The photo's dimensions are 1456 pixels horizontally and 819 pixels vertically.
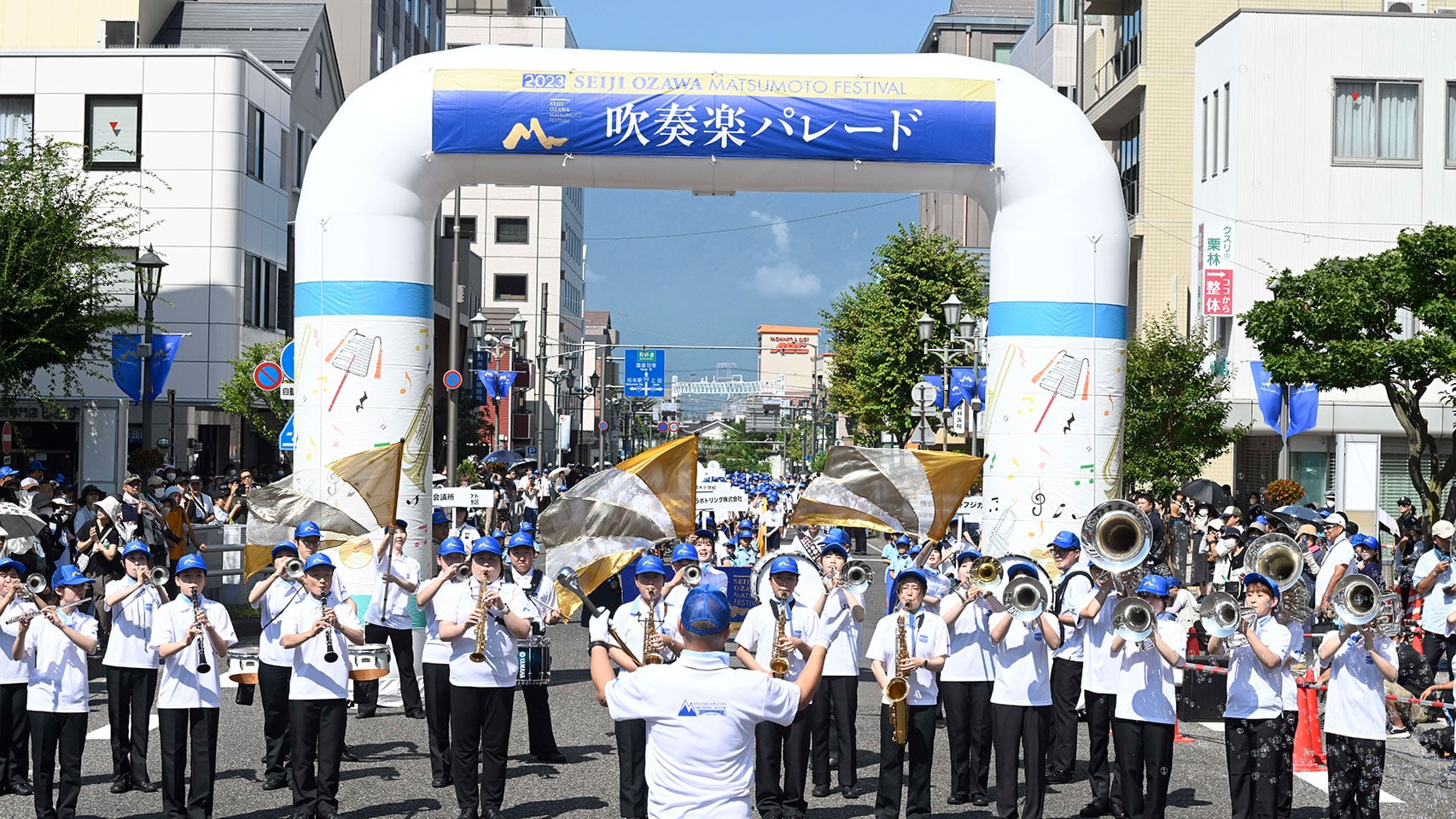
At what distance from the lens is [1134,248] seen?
134 ft

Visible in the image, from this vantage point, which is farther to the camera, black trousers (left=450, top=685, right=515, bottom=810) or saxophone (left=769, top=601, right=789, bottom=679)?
black trousers (left=450, top=685, right=515, bottom=810)

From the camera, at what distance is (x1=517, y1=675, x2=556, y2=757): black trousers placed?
12.8 metres

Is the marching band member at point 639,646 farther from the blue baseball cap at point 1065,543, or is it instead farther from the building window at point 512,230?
the building window at point 512,230

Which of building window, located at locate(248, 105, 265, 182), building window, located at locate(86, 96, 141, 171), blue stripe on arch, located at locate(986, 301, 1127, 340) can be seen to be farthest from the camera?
building window, located at locate(248, 105, 265, 182)

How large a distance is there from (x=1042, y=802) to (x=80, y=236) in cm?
2102

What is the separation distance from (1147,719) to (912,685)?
4.83 feet

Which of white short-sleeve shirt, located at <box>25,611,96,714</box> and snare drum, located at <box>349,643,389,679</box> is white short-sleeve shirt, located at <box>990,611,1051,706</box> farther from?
white short-sleeve shirt, located at <box>25,611,96,714</box>

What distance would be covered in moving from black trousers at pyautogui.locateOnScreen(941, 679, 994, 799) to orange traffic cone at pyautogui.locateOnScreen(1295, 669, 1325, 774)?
9.53 ft

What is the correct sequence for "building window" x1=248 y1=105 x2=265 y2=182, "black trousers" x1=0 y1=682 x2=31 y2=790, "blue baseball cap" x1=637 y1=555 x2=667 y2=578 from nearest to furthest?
"blue baseball cap" x1=637 y1=555 x2=667 y2=578, "black trousers" x1=0 y1=682 x2=31 y2=790, "building window" x1=248 y1=105 x2=265 y2=182

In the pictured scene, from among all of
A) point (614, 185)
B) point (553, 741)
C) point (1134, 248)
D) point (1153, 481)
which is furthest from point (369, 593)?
point (1134, 248)

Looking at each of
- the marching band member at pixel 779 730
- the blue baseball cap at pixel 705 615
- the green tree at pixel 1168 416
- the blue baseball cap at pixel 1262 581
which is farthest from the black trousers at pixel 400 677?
the green tree at pixel 1168 416

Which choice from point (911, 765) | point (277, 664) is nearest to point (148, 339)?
point (277, 664)

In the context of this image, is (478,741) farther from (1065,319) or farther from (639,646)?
(1065,319)

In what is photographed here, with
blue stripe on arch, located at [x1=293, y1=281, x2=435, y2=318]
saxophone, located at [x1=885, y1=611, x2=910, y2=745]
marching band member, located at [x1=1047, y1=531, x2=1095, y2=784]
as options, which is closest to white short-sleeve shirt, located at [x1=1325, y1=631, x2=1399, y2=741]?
marching band member, located at [x1=1047, y1=531, x2=1095, y2=784]
